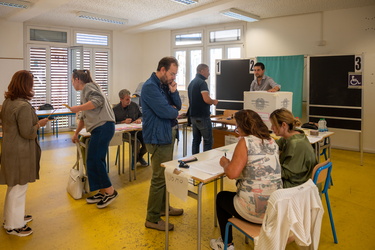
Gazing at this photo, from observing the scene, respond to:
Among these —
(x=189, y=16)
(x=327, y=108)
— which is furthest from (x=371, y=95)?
(x=189, y=16)

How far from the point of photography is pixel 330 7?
5.84 m

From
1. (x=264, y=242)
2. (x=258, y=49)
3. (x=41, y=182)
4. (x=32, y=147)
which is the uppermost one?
(x=258, y=49)

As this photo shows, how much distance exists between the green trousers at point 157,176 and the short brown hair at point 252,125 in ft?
2.69

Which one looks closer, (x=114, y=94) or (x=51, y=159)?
(x=51, y=159)

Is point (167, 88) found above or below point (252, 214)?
above

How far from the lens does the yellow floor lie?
2594 millimetres

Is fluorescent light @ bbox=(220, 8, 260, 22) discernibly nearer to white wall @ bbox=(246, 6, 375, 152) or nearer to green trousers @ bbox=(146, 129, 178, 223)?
white wall @ bbox=(246, 6, 375, 152)

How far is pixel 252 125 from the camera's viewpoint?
2057 millimetres

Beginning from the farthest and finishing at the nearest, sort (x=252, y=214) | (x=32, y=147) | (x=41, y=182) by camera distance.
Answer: (x=41, y=182)
(x=32, y=147)
(x=252, y=214)

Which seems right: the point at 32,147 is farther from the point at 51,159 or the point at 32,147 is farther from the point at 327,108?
the point at 327,108

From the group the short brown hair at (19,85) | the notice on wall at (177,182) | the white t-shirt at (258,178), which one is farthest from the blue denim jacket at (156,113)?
the short brown hair at (19,85)

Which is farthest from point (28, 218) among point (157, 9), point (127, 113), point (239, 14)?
point (239, 14)

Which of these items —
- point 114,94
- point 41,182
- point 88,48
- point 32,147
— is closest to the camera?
point 32,147

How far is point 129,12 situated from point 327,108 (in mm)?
4481
